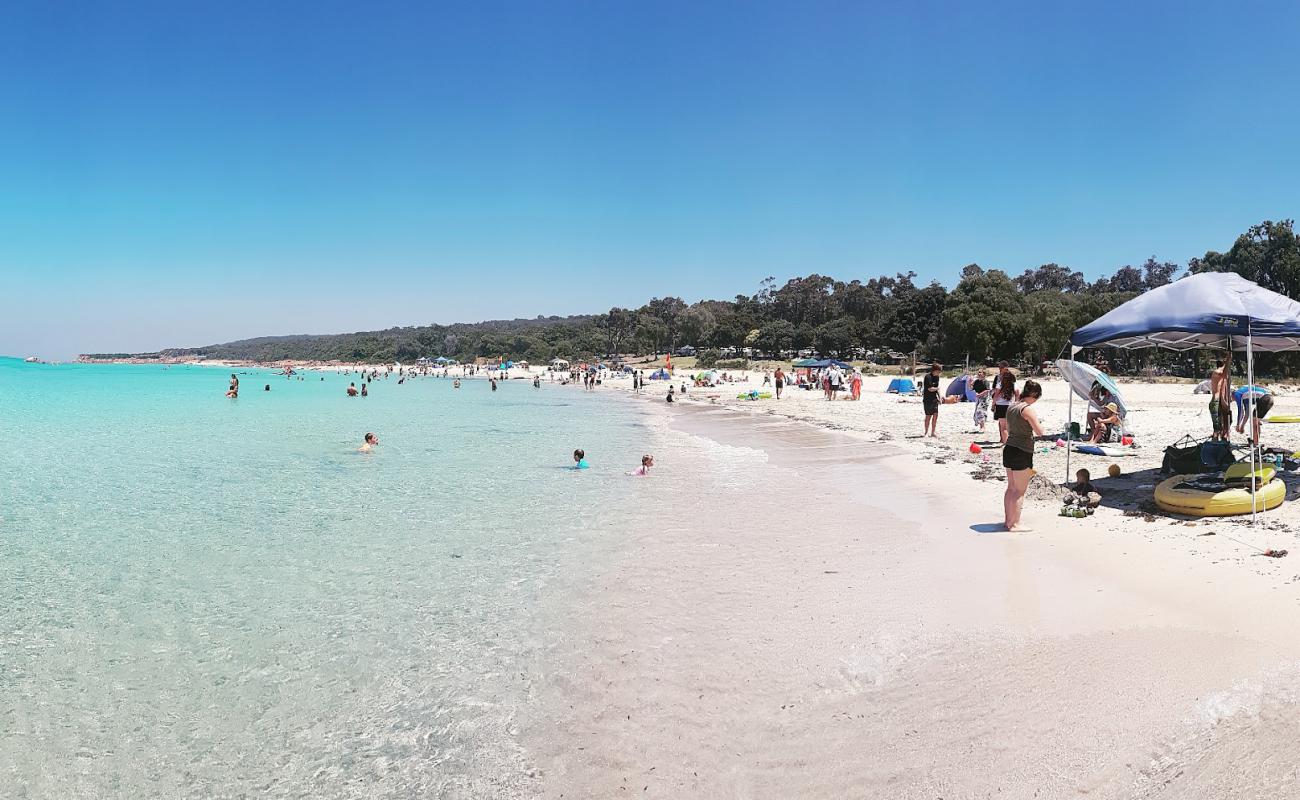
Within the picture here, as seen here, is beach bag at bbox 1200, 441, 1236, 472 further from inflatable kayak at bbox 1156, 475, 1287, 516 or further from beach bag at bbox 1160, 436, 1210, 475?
inflatable kayak at bbox 1156, 475, 1287, 516

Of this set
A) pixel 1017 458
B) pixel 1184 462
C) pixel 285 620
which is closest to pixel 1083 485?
pixel 1184 462

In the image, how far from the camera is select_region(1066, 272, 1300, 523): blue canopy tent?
7.23 m

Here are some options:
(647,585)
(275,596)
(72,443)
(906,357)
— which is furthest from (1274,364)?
(72,443)

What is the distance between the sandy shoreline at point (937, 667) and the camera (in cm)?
338

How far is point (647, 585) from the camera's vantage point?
21.7 ft

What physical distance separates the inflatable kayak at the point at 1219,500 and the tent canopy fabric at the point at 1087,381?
18.5 ft

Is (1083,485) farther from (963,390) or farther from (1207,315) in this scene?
(963,390)

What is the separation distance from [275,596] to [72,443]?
18608 mm

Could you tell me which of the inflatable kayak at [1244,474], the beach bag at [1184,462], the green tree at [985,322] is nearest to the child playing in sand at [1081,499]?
the beach bag at [1184,462]

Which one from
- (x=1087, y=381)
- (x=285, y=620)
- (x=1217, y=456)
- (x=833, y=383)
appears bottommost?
(x=285, y=620)

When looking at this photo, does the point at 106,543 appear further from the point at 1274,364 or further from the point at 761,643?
the point at 1274,364

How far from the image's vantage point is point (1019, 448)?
7.38 metres

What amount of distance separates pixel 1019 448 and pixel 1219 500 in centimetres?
216

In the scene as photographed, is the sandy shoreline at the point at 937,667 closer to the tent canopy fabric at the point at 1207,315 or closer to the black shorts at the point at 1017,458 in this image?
the black shorts at the point at 1017,458
